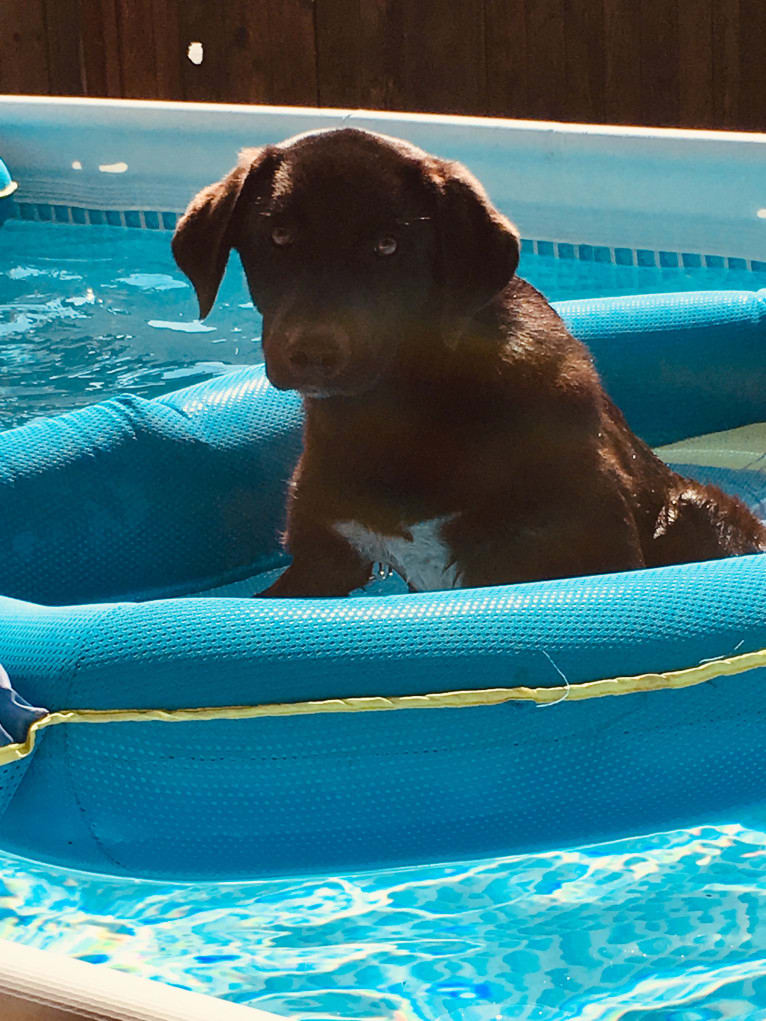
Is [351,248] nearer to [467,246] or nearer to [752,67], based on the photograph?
[467,246]

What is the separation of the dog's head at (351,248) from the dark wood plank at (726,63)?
5800 mm

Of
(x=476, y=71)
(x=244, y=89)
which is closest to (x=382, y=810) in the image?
(x=476, y=71)

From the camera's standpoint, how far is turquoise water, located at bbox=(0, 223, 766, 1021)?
2.12m

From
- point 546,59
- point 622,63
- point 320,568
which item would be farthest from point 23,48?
point 320,568

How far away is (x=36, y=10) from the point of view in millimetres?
9445

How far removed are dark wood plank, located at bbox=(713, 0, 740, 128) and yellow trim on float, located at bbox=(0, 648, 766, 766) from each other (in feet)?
20.8

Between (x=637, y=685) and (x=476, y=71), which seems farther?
(x=476, y=71)

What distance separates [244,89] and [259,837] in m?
7.50

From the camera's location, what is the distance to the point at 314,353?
234cm

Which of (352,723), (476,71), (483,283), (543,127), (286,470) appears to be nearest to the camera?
(352,723)

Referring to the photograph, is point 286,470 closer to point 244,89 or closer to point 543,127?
point 543,127

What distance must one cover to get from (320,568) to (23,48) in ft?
25.2

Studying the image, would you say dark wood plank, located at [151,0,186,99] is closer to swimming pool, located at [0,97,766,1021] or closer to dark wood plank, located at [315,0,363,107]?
dark wood plank, located at [315,0,363,107]

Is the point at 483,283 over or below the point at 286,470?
over
